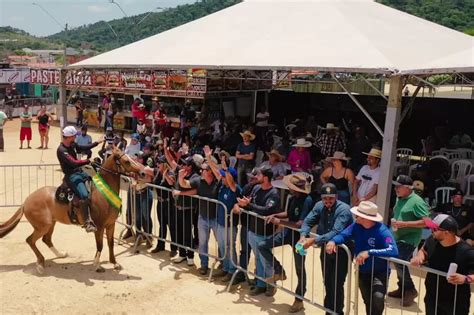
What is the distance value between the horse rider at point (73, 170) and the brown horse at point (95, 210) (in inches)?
3.9

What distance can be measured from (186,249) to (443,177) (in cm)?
505

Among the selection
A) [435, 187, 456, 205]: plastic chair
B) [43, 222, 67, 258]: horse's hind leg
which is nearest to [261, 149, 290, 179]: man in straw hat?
[435, 187, 456, 205]: plastic chair

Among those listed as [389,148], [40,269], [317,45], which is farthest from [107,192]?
[317,45]

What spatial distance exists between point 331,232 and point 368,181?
10.8 ft

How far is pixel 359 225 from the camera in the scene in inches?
214

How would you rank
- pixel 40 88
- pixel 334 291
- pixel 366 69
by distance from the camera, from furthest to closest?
pixel 40 88
pixel 366 69
pixel 334 291

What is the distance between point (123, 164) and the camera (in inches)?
307

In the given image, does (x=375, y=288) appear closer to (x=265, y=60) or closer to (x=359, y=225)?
(x=359, y=225)

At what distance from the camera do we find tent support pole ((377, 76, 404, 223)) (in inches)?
329

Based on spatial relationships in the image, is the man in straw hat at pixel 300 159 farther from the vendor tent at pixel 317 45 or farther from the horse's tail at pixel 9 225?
the horse's tail at pixel 9 225

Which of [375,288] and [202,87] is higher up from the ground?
[202,87]

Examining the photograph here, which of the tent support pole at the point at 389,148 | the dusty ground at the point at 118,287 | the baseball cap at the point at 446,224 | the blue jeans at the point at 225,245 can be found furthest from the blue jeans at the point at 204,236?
the baseball cap at the point at 446,224

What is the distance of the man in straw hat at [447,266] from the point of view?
4641 millimetres

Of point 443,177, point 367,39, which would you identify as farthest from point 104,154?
point 443,177
